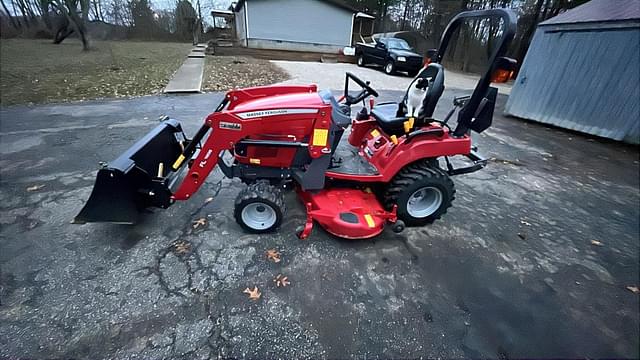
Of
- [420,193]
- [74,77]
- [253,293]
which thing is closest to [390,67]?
[420,193]

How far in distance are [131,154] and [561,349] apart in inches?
145

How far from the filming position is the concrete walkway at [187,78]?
8.23 meters

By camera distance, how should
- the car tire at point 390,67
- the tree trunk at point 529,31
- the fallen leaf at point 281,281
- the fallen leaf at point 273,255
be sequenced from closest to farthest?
the fallen leaf at point 281,281
the fallen leaf at point 273,255
the car tire at point 390,67
the tree trunk at point 529,31

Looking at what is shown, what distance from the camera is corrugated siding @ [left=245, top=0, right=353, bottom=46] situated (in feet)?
62.6

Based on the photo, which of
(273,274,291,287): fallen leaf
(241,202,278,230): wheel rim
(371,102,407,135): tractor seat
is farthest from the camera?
(371,102,407,135): tractor seat

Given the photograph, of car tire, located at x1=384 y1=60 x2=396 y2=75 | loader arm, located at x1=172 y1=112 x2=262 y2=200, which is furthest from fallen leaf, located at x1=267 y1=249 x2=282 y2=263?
car tire, located at x1=384 y1=60 x2=396 y2=75

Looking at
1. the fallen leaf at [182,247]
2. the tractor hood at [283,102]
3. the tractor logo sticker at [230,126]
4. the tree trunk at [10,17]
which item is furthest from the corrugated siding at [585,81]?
the tree trunk at [10,17]

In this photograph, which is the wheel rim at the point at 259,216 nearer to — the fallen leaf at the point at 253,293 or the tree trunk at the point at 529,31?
the fallen leaf at the point at 253,293

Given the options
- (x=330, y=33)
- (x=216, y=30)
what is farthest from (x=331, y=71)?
(x=216, y=30)

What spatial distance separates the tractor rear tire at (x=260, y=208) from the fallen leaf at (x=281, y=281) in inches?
21.6

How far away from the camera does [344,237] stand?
8.59 ft

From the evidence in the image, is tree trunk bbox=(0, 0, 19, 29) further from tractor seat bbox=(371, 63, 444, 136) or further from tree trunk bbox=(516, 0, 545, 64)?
tree trunk bbox=(516, 0, 545, 64)

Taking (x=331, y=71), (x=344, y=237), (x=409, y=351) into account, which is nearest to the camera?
(x=409, y=351)

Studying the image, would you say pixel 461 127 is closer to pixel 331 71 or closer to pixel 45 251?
pixel 45 251
